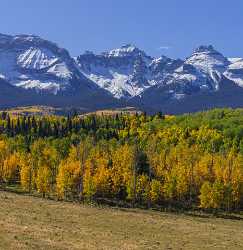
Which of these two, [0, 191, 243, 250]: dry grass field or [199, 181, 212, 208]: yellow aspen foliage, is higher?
[0, 191, 243, 250]: dry grass field

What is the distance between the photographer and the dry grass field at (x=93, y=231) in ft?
196

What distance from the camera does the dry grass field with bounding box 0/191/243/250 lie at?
59.6 metres

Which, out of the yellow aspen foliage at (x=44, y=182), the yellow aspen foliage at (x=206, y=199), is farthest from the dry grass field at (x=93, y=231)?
the yellow aspen foliage at (x=206, y=199)

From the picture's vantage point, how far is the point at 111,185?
145875mm

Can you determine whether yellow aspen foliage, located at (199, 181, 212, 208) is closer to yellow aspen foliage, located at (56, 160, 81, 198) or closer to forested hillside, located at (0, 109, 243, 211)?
forested hillside, located at (0, 109, 243, 211)

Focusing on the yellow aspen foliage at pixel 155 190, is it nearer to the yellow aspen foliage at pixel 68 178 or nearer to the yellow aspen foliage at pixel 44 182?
the yellow aspen foliage at pixel 68 178

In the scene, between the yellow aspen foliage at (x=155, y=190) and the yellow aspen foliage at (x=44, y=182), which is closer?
the yellow aspen foliage at (x=155, y=190)

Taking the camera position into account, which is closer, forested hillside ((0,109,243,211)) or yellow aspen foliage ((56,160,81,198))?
forested hillside ((0,109,243,211))

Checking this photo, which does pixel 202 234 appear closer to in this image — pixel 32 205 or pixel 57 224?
pixel 57 224

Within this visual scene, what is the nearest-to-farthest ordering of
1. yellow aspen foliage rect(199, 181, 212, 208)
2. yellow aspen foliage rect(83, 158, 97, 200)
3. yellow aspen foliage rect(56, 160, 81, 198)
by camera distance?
yellow aspen foliage rect(199, 181, 212, 208)
yellow aspen foliage rect(83, 158, 97, 200)
yellow aspen foliage rect(56, 160, 81, 198)

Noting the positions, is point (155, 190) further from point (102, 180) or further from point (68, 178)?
point (68, 178)

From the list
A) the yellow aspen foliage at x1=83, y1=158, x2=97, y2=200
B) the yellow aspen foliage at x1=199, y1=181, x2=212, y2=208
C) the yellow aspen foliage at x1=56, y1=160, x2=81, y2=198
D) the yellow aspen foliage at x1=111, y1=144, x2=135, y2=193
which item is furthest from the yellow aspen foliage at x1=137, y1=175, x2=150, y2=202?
the yellow aspen foliage at x1=56, y1=160, x2=81, y2=198

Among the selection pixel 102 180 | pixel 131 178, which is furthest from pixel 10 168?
pixel 131 178

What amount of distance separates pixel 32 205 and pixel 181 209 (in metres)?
52.7
